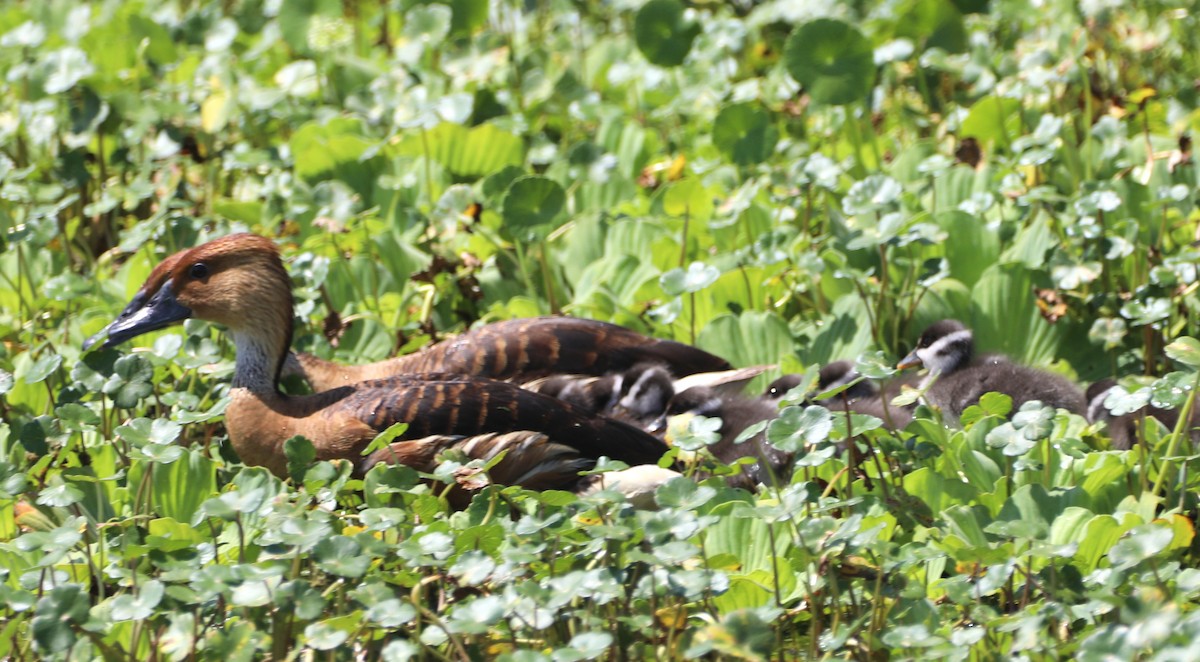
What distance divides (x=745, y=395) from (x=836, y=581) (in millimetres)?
1437

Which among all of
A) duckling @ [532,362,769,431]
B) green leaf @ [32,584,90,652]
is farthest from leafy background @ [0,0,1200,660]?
duckling @ [532,362,769,431]

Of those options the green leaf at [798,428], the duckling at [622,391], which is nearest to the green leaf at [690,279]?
the duckling at [622,391]

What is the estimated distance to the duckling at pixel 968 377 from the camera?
4.32 metres

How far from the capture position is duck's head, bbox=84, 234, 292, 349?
Result: 15.1 feet

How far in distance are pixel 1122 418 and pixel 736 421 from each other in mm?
1085

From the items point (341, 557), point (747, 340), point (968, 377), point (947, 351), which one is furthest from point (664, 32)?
point (341, 557)

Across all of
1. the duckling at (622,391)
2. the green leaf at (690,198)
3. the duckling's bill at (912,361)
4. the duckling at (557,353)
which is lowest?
the duckling at (622,391)

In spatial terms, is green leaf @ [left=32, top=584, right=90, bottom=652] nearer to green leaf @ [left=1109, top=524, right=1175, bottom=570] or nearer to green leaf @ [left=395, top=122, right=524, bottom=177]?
green leaf @ [left=1109, top=524, right=1175, bottom=570]

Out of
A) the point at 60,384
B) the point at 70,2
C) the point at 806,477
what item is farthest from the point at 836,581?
the point at 70,2

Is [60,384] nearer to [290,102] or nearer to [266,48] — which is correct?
[290,102]

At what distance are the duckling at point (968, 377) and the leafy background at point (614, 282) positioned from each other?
0.79 feet

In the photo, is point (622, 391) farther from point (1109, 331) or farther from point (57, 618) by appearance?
point (57, 618)

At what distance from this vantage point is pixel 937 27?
6461mm

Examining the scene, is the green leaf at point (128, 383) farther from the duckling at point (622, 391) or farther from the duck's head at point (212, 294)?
the duckling at point (622, 391)
